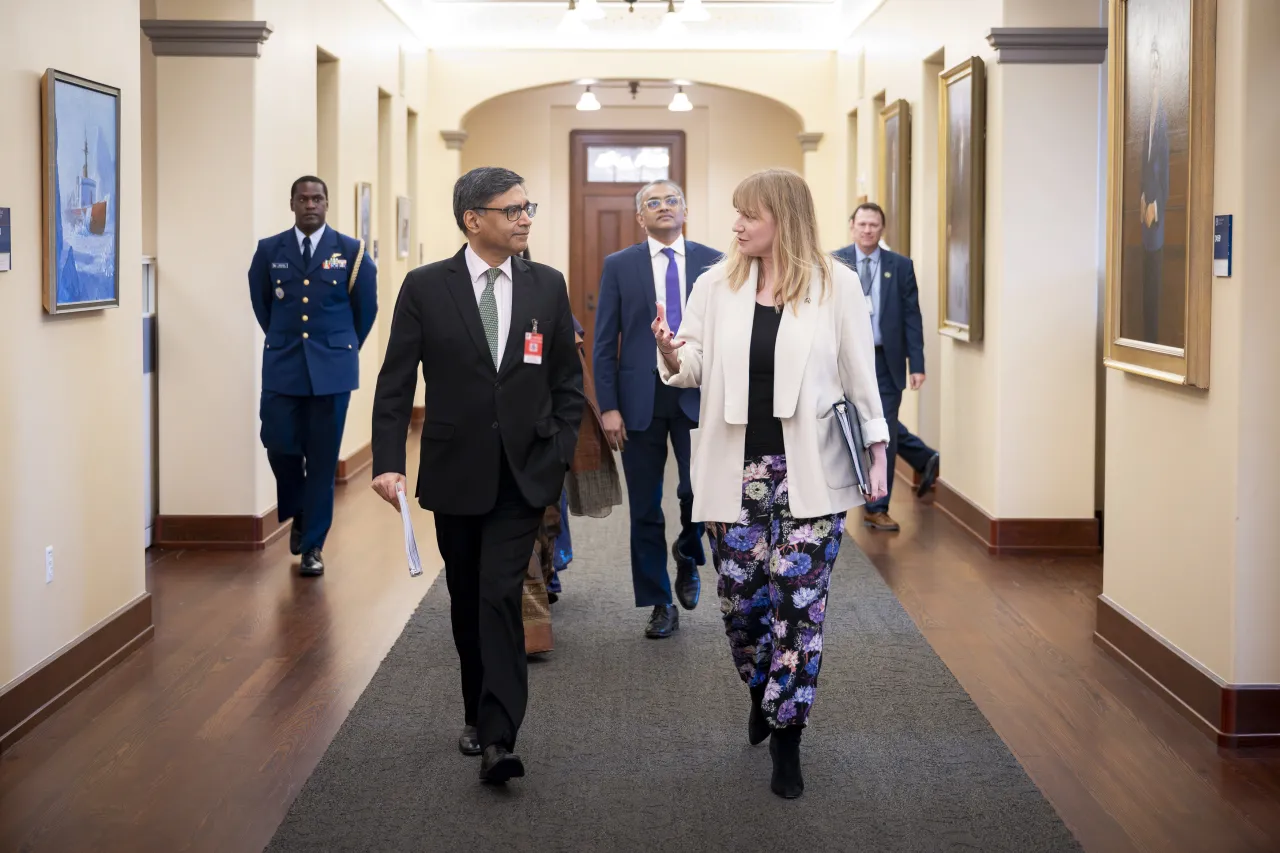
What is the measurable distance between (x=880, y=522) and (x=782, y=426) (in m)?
4.56

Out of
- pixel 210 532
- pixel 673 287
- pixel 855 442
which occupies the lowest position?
pixel 210 532

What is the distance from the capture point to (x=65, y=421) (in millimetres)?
5043

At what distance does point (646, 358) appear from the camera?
18.0ft

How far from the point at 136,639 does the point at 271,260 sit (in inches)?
83.6

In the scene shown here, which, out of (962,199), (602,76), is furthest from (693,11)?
(962,199)

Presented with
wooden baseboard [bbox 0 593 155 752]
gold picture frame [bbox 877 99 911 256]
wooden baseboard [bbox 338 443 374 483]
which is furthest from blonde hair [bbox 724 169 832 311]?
wooden baseboard [bbox 338 443 374 483]

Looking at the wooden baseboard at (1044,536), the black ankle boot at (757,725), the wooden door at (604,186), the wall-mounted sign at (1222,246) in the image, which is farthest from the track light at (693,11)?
the black ankle boot at (757,725)

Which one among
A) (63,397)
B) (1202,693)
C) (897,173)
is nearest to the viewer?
(1202,693)

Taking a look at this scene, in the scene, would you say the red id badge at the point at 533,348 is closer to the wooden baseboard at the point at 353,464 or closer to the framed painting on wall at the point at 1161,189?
the framed painting on wall at the point at 1161,189

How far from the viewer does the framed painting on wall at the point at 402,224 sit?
12812 mm

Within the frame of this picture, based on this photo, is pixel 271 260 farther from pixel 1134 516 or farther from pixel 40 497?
pixel 1134 516

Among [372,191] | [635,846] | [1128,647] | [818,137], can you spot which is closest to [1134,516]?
[1128,647]

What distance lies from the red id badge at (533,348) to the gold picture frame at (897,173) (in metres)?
6.43

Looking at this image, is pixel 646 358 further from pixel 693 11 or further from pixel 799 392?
pixel 693 11
